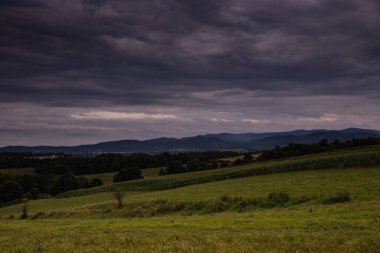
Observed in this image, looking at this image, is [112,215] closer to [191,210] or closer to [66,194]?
[191,210]

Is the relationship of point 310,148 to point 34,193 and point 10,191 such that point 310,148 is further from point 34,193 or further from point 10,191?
point 10,191

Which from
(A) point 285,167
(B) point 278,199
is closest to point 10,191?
(A) point 285,167

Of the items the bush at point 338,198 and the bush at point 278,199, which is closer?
the bush at point 338,198

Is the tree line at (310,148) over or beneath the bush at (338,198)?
over

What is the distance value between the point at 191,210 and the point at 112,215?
1228cm

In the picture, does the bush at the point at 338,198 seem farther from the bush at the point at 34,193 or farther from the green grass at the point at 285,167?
the bush at the point at 34,193

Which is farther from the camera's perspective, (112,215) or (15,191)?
(15,191)

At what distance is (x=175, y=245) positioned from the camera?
16219 millimetres

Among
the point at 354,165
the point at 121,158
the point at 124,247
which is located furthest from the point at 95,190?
the point at 124,247

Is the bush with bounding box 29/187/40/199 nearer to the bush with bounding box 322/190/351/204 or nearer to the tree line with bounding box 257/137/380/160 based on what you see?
the tree line with bounding box 257/137/380/160

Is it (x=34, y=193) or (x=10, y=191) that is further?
(x=34, y=193)

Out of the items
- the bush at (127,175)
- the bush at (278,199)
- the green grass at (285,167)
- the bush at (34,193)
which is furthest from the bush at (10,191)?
the bush at (278,199)

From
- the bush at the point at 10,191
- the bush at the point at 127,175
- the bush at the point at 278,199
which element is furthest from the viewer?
the bush at the point at 127,175

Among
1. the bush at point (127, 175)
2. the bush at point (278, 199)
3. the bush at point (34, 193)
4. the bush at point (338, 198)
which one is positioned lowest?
the bush at point (34, 193)
